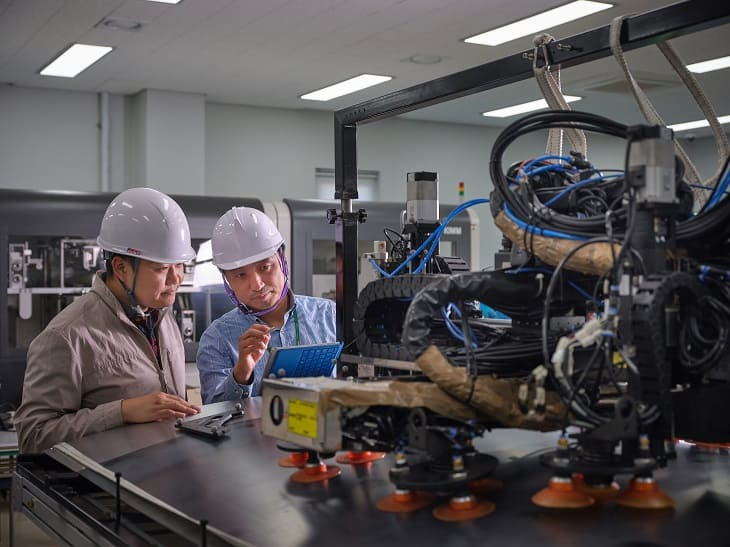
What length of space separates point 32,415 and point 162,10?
12.0 feet

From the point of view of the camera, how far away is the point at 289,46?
18.9 ft

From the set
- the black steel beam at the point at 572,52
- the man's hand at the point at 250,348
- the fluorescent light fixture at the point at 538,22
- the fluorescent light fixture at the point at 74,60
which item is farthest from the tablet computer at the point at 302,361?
the fluorescent light fixture at the point at 74,60

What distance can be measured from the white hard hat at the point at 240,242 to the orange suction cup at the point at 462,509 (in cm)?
138

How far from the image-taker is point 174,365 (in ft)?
7.08

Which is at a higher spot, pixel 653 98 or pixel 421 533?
pixel 653 98

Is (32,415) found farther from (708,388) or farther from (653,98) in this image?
(653,98)

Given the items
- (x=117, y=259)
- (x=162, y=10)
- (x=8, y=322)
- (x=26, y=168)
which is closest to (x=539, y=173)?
(x=117, y=259)

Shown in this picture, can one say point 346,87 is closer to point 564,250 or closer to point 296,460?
point 296,460

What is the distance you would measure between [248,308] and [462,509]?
4.93 ft

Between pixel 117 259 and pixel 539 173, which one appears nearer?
pixel 539 173

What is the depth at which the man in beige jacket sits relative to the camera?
Answer: 5.97ft

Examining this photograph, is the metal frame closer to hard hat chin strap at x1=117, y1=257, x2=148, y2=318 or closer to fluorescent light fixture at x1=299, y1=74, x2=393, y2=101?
hard hat chin strap at x1=117, y1=257, x2=148, y2=318

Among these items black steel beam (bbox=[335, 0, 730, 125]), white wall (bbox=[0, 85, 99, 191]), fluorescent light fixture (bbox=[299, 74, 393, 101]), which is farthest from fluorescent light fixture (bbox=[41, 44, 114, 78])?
black steel beam (bbox=[335, 0, 730, 125])

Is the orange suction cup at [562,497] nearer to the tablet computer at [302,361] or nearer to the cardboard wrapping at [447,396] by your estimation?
the cardboard wrapping at [447,396]
